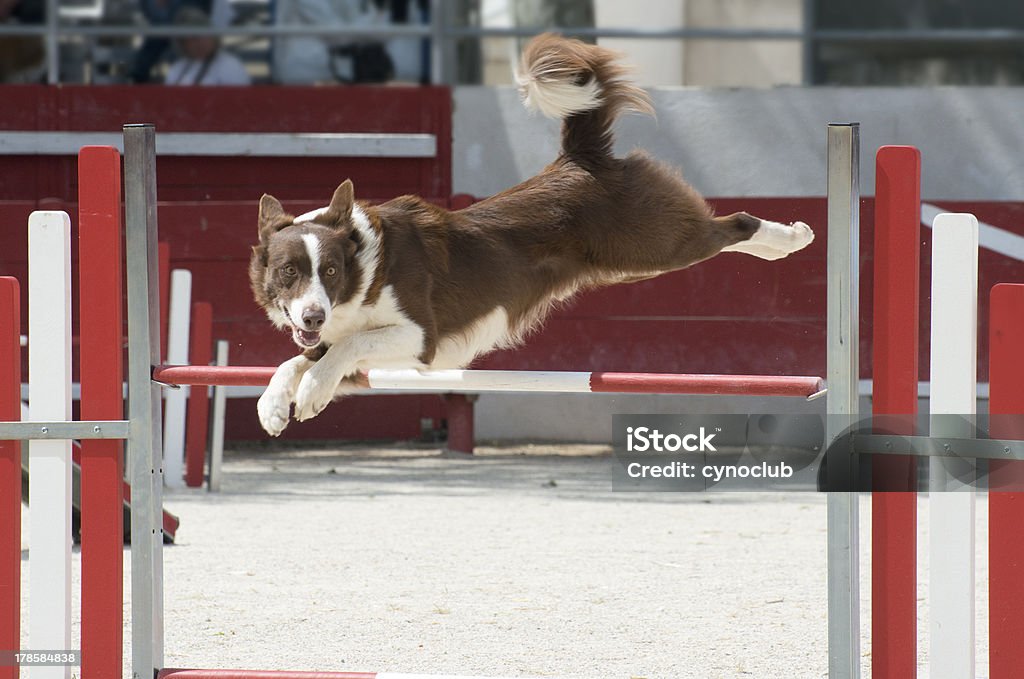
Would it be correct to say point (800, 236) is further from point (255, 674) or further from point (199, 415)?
point (199, 415)

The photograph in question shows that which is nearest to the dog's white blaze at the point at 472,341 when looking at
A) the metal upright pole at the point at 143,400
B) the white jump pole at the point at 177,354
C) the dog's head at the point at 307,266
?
the dog's head at the point at 307,266

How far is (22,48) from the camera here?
35.3 ft

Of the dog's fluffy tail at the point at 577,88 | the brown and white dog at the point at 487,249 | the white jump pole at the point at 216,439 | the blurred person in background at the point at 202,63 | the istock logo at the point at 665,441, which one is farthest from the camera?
the blurred person in background at the point at 202,63

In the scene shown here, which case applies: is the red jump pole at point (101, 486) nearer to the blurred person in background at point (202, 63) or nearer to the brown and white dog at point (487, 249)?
the brown and white dog at point (487, 249)

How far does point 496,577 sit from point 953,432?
2.98 m

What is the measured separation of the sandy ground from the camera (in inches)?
176

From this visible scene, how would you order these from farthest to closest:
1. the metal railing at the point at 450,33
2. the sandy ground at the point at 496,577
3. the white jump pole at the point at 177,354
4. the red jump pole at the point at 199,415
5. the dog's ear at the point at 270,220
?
1. the metal railing at the point at 450,33
2. the red jump pole at the point at 199,415
3. the white jump pole at the point at 177,354
4. the sandy ground at the point at 496,577
5. the dog's ear at the point at 270,220

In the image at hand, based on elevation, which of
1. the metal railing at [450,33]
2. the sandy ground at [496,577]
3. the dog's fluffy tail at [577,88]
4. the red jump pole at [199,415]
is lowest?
the sandy ground at [496,577]

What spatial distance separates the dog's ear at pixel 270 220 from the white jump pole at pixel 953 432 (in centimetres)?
167

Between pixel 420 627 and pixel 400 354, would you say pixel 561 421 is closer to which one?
pixel 420 627

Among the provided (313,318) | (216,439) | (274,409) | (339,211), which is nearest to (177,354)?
(216,439)

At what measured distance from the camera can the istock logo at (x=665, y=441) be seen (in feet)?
10.7

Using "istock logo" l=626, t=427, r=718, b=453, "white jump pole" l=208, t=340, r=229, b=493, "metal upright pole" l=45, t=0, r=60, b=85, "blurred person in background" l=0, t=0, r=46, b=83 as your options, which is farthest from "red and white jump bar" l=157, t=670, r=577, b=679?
"blurred person in background" l=0, t=0, r=46, b=83

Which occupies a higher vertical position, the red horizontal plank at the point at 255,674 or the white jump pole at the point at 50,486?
the white jump pole at the point at 50,486
